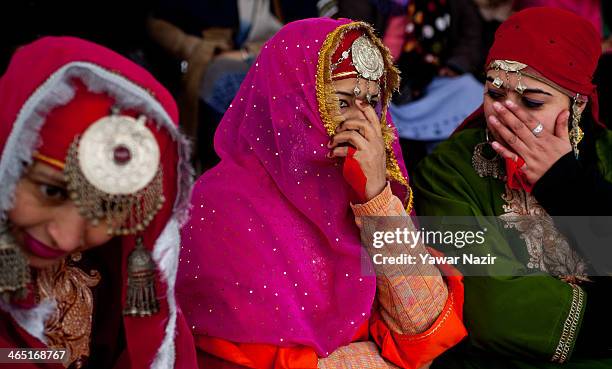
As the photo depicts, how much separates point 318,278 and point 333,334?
16 cm

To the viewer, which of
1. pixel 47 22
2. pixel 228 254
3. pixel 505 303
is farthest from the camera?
pixel 47 22

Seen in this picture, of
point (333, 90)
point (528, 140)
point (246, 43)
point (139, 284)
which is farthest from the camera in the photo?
point (246, 43)

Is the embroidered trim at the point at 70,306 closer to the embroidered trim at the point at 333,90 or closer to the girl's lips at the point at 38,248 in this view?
the girl's lips at the point at 38,248

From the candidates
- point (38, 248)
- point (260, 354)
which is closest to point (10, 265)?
point (38, 248)

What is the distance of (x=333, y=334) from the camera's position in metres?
2.06

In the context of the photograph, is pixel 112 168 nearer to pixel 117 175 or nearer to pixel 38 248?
pixel 117 175

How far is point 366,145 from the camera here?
2.05 m

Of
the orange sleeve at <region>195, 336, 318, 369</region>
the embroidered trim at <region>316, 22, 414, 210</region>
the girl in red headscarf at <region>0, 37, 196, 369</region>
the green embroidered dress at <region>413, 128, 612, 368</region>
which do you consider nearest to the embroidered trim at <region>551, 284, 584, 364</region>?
the green embroidered dress at <region>413, 128, 612, 368</region>

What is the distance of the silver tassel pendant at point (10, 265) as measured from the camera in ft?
4.85

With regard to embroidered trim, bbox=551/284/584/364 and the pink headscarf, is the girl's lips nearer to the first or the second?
the pink headscarf

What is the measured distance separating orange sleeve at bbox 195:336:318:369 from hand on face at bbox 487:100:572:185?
0.98 m

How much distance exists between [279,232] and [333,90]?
429mm

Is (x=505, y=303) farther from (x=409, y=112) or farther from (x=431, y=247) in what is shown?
(x=409, y=112)

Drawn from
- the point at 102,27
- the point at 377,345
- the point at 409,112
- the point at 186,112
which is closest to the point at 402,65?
the point at 409,112
